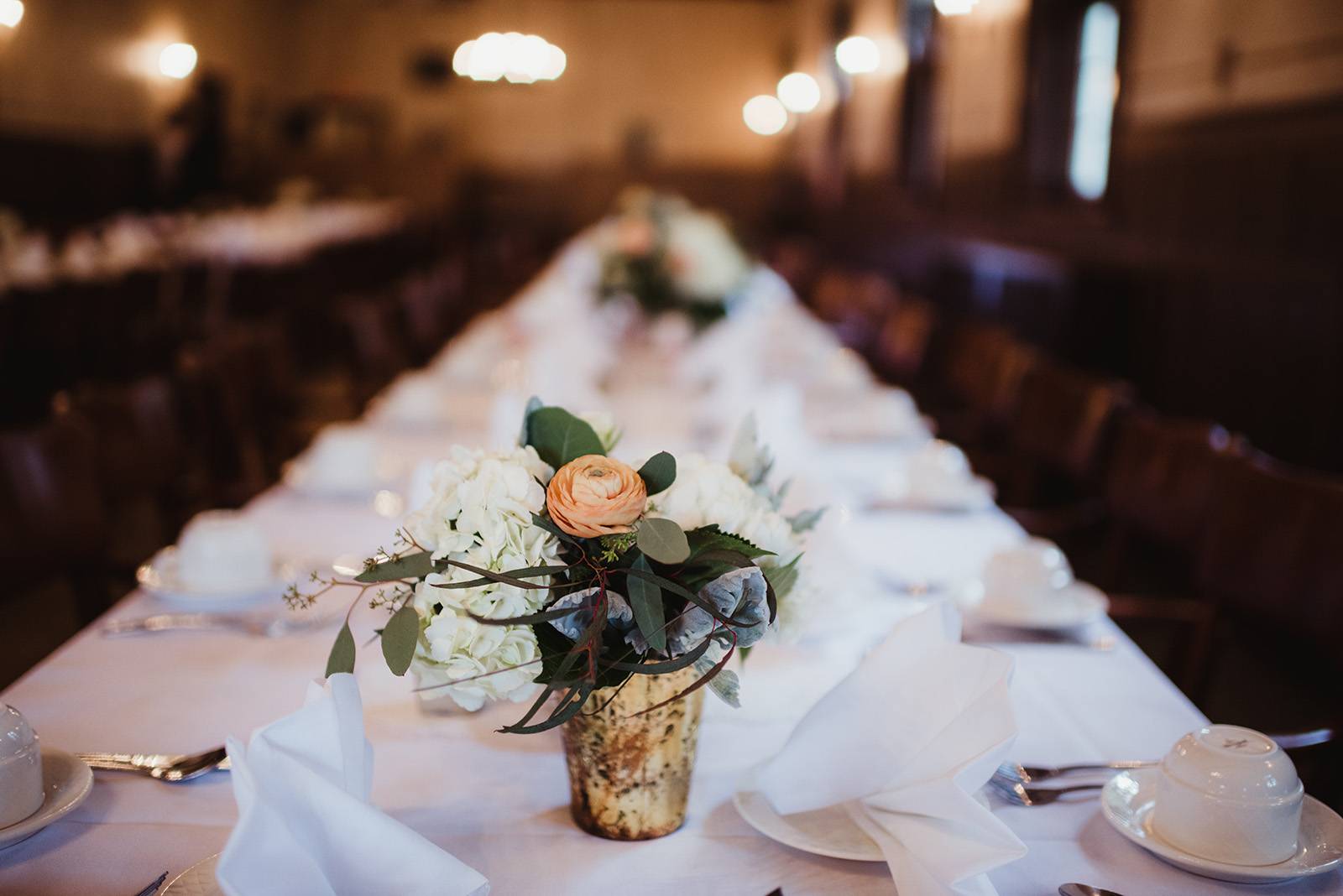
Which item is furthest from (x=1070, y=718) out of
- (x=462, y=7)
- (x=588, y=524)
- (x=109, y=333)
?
(x=462, y=7)

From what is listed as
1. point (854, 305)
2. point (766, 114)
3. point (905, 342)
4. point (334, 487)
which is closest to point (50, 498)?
point (334, 487)

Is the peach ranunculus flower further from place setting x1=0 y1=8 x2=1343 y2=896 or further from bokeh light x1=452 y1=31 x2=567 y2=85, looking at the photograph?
bokeh light x1=452 y1=31 x2=567 y2=85

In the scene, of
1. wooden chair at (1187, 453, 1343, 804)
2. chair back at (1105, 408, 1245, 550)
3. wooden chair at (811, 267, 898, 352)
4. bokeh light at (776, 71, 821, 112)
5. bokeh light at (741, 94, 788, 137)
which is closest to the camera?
wooden chair at (1187, 453, 1343, 804)

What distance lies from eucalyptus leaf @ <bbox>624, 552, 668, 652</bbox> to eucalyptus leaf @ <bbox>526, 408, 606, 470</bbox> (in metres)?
0.17

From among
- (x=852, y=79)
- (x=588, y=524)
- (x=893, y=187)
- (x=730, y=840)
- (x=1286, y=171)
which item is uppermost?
(x=852, y=79)

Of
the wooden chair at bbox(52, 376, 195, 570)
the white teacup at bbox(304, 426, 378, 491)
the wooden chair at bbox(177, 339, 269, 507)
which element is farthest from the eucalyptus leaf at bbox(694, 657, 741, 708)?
the wooden chair at bbox(177, 339, 269, 507)

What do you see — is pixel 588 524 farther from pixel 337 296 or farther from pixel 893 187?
pixel 893 187

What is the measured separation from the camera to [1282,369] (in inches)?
151

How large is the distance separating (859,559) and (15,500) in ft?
4.66

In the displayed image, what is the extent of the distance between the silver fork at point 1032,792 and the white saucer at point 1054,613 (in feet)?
1.50

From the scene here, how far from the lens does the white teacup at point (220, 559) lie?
1.70 m

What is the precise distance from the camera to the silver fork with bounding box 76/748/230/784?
1175 millimetres

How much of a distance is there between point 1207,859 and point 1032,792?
18 cm

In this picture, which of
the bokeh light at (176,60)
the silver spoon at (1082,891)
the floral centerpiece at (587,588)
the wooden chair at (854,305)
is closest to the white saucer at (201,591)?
the floral centerpiece at (587,588)
